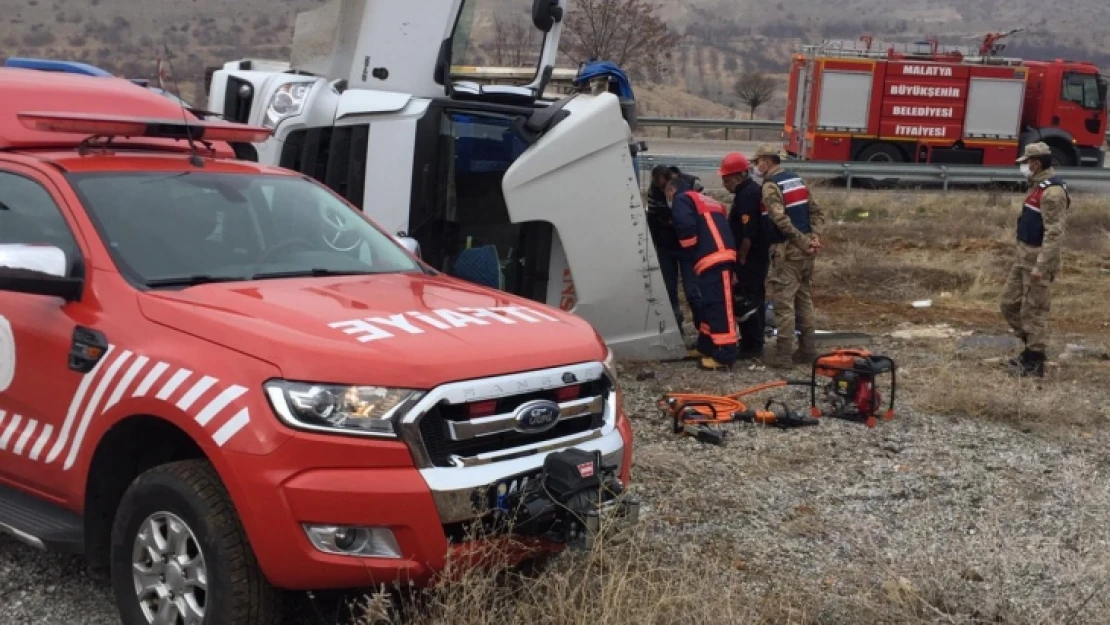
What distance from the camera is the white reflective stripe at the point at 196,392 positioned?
3612 mm

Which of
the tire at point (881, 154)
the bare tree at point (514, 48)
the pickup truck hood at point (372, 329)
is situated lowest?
the pickup truck hood at point (372, 329)

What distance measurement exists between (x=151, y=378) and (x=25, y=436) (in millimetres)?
910

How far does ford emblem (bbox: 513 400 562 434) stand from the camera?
3846 millimetres

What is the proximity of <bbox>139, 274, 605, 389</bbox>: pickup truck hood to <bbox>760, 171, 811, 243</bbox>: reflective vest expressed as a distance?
5.00 m

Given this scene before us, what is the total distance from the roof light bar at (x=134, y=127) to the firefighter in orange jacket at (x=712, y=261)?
13.8 feet

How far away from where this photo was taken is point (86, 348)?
13.2 feet

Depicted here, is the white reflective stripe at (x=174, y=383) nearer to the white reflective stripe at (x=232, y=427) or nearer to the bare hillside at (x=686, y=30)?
the white reflective stripe at (x=232, y=427)

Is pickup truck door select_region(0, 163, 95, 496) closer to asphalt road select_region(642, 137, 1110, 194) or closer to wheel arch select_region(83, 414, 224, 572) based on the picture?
wheel arch select_region(83, 414, 224, 572)

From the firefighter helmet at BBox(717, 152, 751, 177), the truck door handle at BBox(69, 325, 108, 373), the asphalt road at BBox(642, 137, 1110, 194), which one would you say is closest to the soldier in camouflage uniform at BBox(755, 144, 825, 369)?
the firefighter helmet at BBox(717, 152, 751, 177)

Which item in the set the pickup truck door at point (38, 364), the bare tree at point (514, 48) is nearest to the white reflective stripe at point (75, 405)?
the pickup truck door at point (38, 364)

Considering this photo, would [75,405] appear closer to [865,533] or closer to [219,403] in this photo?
[219,403]

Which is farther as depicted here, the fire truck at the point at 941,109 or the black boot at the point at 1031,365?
the fire truck at the point at 941,109

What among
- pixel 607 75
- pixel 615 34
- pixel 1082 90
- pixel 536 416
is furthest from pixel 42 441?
pixel 1082 90

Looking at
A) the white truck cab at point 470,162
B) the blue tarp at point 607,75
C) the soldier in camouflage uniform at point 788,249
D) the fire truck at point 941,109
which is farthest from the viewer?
the fire truck at point 941,109
